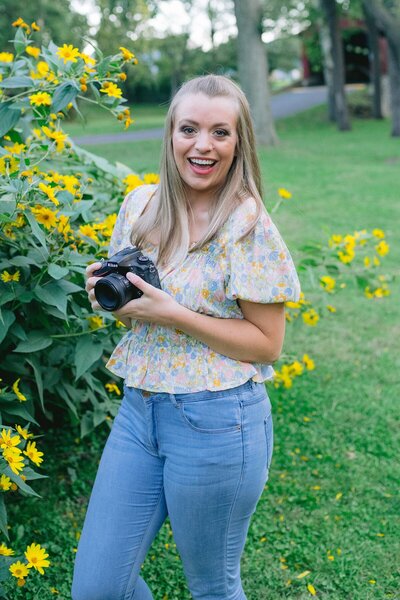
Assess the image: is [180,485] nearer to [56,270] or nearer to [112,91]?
[56,270]

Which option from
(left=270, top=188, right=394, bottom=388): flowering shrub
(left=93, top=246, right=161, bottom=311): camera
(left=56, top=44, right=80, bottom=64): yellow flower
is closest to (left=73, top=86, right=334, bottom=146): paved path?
(left=270, top=188, right=394, bottom=388): flowering shrub

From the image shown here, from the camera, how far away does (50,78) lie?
2826 mm

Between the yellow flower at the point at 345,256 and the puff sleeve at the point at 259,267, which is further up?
the puff sleeve at the point at 259,267

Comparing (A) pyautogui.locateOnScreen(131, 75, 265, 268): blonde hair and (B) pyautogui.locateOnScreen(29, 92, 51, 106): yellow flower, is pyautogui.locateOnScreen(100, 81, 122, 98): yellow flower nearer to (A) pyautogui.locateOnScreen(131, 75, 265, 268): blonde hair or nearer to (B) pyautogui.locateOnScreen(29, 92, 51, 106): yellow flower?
(B) pyautogui.locateOnScreen(29, 92, 51, 106): yellow flower

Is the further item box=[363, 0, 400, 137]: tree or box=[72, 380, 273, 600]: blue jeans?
box=[363, 0, 400, 137]: tree

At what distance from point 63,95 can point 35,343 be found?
874 mm

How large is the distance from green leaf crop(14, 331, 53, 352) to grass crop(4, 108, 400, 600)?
0.88 m

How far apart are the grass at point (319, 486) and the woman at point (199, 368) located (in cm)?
73

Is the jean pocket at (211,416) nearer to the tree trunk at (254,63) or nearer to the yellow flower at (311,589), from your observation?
the yellow flower at (311,589)

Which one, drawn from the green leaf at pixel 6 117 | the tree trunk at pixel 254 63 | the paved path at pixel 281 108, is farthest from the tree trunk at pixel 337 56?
the green leaf at pixel 6 117

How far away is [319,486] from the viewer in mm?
3580

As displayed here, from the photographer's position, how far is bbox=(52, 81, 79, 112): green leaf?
108 inches

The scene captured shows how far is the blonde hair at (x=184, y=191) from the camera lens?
2066 millimetres

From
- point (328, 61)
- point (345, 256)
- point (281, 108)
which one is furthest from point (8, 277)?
point (281, 108)
